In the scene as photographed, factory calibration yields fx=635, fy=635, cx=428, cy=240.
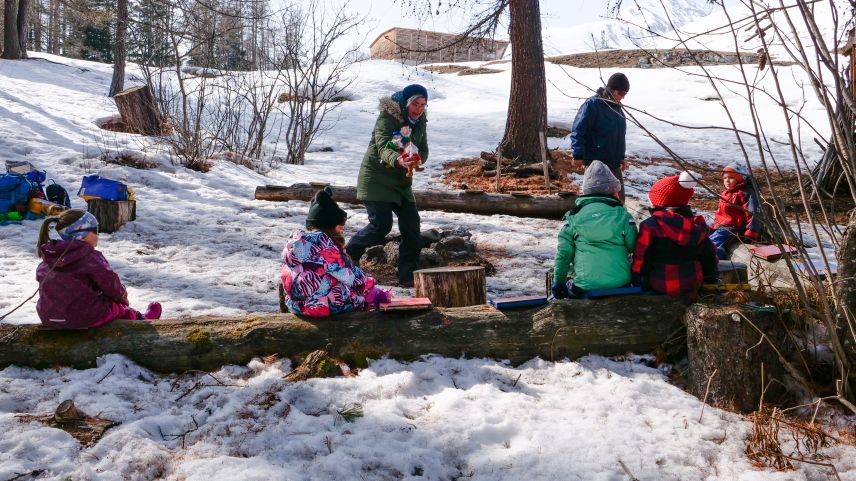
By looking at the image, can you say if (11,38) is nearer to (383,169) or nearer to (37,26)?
(37,26)

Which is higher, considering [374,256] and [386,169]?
[386,169]

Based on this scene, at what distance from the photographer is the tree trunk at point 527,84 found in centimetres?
1153

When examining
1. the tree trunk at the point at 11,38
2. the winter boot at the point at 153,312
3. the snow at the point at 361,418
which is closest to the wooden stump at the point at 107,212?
the snow at the point at 361,418

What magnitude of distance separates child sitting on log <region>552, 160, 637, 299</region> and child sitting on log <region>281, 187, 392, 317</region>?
4.87ft

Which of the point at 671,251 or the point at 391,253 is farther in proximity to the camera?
the point at 391,253

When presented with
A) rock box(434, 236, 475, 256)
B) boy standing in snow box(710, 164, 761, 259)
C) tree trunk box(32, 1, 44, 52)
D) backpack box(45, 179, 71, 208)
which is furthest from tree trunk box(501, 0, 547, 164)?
tree trunk box(32, 1, 44, 52)

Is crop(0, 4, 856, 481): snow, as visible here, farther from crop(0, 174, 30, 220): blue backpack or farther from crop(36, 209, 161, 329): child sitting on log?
crop(0, 174, 30, 220): blue backpack

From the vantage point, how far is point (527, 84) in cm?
1163

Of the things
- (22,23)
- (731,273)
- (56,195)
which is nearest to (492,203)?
(731,273)

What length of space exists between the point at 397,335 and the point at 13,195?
19.6 feet

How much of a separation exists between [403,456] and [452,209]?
6.15 m

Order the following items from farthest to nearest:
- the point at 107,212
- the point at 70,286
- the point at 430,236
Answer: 1. the point at 107,212
2. the point at 430,236
3. the point at 70,286

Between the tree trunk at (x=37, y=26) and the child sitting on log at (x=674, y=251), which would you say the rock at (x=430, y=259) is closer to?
the child sitting on log at (x=674, y=251)

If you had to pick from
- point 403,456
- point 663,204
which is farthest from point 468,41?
point 403,456
